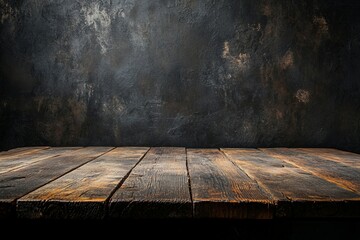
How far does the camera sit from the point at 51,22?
8.12 ft

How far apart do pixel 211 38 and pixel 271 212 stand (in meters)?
1.73

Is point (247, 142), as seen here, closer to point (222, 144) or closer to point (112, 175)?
point (222, 144)

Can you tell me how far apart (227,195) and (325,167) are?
2.61 ft

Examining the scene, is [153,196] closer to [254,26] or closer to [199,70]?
[199,70]

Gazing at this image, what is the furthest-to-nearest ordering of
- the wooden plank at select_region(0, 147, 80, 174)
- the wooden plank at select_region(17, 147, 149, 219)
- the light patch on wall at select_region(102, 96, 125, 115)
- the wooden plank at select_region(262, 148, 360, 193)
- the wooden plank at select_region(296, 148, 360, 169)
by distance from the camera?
1. the light patch on wall at select_region(102, 96, 125, 115)
2. the wooden plank at select_region(296, 148, 360, 169)
3. the wooden plank at select_region(0, 147, 80, 174)
4. the wooden plank at select_region(262, 148, 360, 193)
5. the wooden plank at select_region(17, 147, 149, 219)

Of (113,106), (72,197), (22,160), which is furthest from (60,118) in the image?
(72,197)

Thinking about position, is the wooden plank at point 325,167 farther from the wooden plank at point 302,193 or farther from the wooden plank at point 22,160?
the wooden plank at point 22,160

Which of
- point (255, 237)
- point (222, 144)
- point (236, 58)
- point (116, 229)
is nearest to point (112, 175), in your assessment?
point (116, 229)

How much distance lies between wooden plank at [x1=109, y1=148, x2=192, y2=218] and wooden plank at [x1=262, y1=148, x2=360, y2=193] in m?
0.60

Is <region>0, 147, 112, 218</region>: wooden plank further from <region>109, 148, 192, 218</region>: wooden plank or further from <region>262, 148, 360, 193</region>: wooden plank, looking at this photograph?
<region>262, 148, 360, 193</region>: wooden plank

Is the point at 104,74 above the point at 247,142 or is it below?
above

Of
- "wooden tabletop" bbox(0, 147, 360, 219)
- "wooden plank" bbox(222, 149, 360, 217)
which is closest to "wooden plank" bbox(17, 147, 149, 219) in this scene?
"wooden tabletop" bbox(0, 147, 360, 219)

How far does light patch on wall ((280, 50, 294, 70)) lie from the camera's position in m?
2.46

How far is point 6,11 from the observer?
2.49 m
